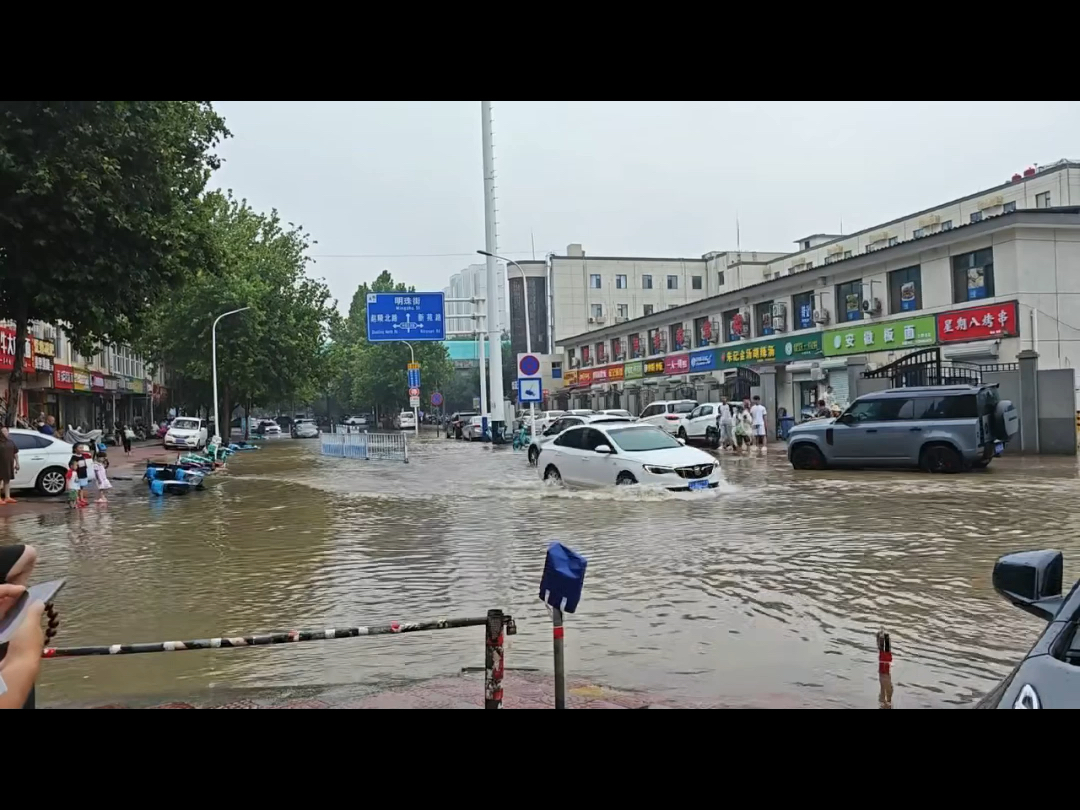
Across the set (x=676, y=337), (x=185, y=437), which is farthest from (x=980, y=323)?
(x=185, y=437)

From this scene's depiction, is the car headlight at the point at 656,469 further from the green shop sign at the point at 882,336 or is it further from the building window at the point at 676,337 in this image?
the building window at the point at 676,337

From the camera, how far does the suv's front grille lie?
52.3ft

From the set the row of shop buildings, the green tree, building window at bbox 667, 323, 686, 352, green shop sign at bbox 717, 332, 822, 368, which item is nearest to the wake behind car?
the green tree

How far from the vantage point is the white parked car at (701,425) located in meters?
32.2

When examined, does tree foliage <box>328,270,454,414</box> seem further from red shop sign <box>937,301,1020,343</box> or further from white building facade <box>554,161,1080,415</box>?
red shop sign <box>937,301,1020,343</box>

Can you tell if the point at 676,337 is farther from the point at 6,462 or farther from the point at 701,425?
the point at 6,462

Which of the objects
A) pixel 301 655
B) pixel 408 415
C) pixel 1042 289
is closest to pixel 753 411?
pixel 1042 289

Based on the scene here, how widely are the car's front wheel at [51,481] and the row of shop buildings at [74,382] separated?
179 centimetres

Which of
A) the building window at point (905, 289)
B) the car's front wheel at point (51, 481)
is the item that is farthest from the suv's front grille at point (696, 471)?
the building window at point (905, 289)

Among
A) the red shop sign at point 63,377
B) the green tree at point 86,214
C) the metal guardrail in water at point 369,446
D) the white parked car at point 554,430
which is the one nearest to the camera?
the green tree at point 86,214
